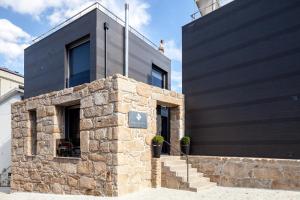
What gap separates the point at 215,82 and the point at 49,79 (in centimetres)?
790

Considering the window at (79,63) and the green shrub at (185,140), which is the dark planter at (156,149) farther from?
the window at (79,63)

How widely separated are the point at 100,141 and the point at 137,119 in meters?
1.27

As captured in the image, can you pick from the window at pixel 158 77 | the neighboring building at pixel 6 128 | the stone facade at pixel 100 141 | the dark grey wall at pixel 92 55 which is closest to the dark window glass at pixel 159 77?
the window at pixel 158 77

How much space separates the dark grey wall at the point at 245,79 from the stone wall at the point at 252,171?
0.79 m

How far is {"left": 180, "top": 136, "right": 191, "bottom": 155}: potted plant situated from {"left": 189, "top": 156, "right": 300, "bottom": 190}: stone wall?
113cm

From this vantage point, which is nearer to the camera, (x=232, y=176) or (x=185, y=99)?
(x=232, y=176)

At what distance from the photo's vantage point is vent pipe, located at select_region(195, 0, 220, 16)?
12.0 metres

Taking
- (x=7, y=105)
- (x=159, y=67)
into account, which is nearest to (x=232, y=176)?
(x=159, y=67)

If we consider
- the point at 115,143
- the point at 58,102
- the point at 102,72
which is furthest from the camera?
the point at 102,72

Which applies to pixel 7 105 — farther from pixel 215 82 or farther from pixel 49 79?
pixel 215 82

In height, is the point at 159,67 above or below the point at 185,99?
above

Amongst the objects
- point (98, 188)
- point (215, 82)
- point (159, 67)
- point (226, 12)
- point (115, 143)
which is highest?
point (226, 12)

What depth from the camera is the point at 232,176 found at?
859 centimetres

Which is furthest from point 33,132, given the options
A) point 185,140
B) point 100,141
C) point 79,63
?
point 185,140
